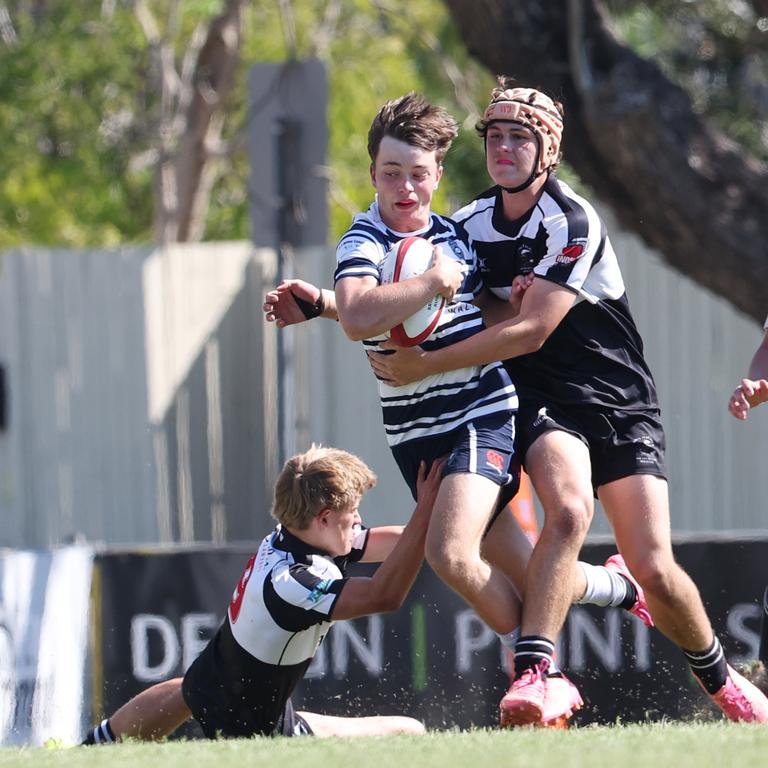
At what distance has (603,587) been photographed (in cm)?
598

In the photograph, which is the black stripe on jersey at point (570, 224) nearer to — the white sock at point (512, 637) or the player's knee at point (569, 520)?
the player's knee at point (569, 520)

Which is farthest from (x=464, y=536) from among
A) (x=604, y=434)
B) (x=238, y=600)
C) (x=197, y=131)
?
(x=197, y=131)

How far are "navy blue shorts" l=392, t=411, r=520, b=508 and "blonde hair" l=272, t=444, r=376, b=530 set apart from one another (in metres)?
0.47

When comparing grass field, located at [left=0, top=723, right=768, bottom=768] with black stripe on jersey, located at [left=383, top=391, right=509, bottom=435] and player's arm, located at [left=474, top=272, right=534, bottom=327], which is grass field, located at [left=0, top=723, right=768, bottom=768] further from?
player's arm, located at [left=474, top=272, right=534, bottom=327]

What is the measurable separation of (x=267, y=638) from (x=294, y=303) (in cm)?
129

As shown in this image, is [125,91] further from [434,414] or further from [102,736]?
[434,414]

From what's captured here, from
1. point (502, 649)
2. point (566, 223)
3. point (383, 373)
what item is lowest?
point (502, 649)

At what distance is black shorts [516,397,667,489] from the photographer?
18.7ft

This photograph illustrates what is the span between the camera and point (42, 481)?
13422 millimetres

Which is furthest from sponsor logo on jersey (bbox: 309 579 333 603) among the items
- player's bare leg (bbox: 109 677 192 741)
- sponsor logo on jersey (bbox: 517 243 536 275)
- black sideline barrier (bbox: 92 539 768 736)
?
black sideline barrier (bbox: 92 539 768 736)

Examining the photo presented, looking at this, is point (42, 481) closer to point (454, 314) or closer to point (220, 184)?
point (454, 314)

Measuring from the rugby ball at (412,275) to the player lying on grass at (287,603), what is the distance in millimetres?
877

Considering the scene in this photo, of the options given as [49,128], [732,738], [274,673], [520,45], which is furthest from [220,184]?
[732,738]

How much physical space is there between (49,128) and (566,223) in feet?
55.6
